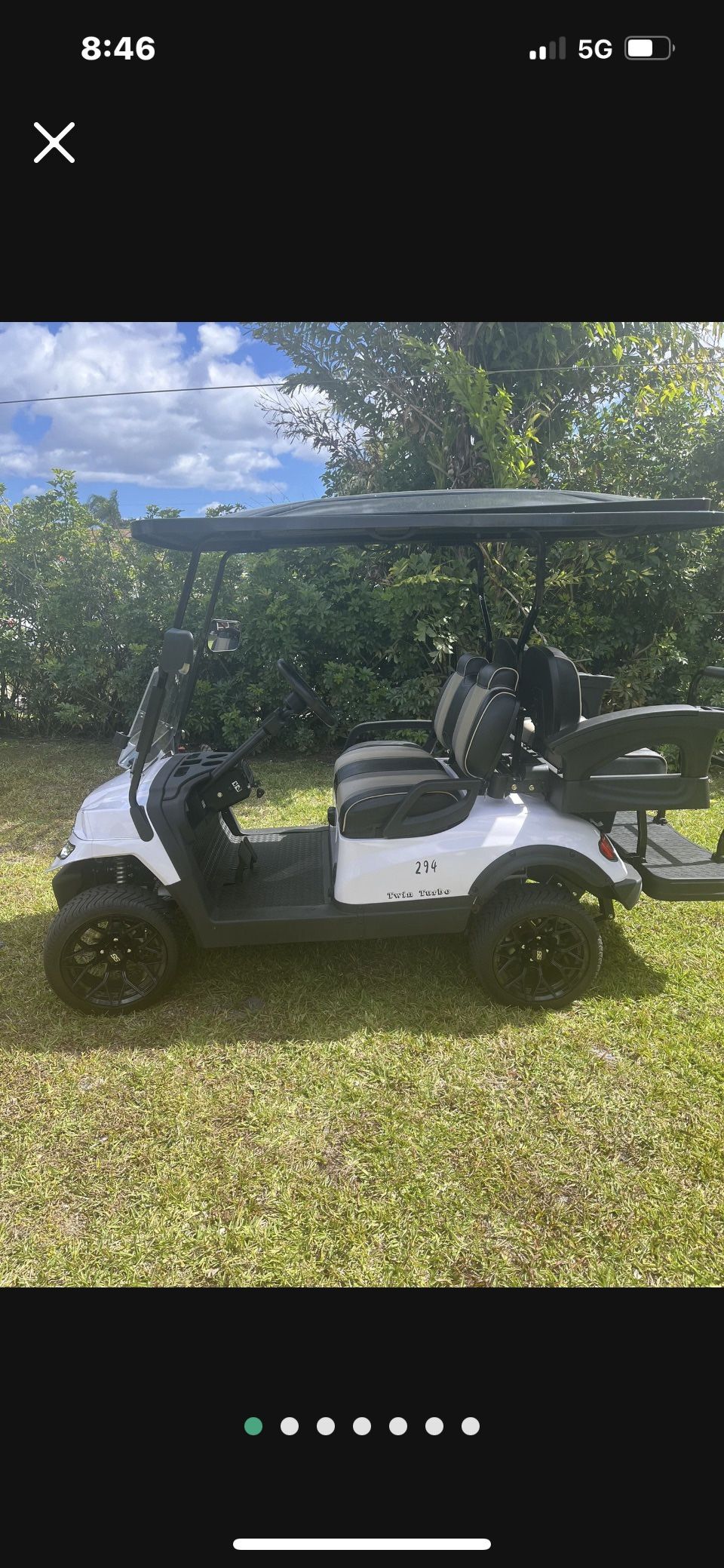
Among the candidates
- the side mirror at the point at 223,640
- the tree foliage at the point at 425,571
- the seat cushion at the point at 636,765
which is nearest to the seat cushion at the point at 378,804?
the seat cushion at the point at 636,765

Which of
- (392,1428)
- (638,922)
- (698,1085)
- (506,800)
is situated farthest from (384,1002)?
(392,1428)

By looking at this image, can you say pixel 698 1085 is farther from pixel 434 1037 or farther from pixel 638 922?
pixel 638 922

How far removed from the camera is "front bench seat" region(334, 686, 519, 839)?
9.10 ft

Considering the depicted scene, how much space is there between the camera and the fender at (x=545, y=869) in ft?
9.00

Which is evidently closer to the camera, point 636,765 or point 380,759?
point 636,765

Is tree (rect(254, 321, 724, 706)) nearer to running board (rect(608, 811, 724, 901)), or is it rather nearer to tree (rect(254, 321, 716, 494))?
tree (rect(254, 321, 716, 494))

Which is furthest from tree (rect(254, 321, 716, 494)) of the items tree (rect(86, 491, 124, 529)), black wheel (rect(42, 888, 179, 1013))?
black wheel (rect(42, 888, 179, 1013))

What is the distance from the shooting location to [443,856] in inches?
108

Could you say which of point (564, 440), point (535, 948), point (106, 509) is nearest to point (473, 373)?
point (564, 440)
